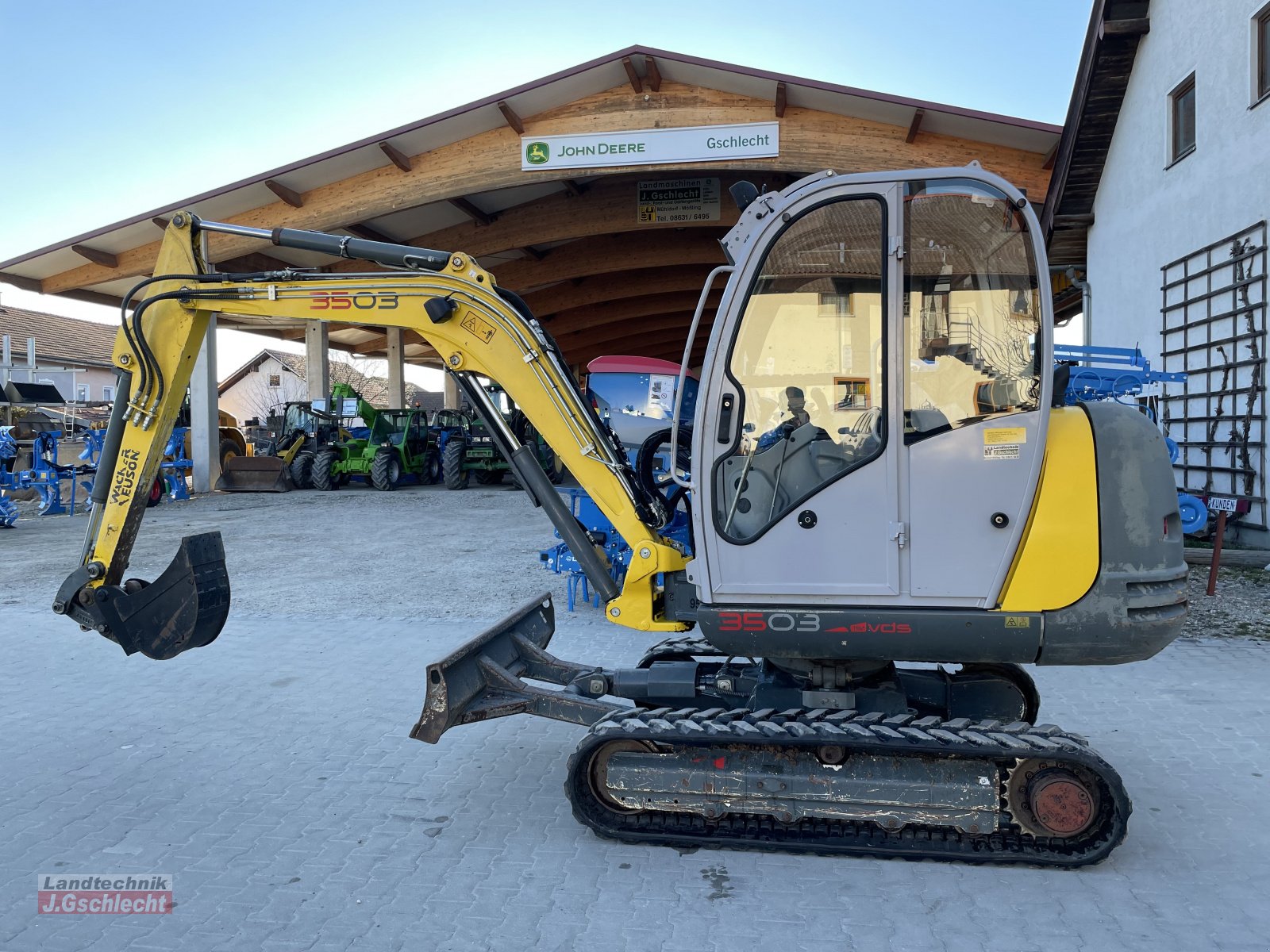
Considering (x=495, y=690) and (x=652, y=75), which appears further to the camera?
(x=652, y=75)

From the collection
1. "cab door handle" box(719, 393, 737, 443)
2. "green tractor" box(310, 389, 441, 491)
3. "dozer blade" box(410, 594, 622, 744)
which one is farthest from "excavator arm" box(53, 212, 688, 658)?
"green tractor" box(310, 389, 441, 491)

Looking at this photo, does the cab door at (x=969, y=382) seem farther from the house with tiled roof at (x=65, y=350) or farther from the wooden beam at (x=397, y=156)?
the house with tiled roof at (x=65, y=350)

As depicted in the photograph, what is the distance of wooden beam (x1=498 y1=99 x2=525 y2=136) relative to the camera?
14.4 m

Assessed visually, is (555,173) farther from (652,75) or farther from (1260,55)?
(1260,55)

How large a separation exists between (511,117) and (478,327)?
37.5 feet

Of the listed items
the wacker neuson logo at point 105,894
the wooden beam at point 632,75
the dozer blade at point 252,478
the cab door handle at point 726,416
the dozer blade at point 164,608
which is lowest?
the wacker neuson logo at point 105,894

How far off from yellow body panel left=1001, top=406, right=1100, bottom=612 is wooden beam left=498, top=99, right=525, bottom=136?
40.8 ft

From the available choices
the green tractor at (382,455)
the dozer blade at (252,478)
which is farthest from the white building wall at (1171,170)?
the dozer blade at (252,478)

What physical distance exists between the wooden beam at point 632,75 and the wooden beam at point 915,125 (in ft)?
13.4

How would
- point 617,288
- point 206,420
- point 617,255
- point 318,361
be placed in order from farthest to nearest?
1. point 617,288
2. point 318,361
3. point 617,255
4. point 206,420

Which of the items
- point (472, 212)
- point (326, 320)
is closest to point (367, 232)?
point (472, 212)

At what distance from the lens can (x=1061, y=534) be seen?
11.8ft

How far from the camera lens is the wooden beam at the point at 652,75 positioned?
13898mm

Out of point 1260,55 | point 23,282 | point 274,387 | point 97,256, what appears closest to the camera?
point 1260,55
